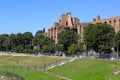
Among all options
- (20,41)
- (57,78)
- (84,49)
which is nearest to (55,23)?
(20,41)

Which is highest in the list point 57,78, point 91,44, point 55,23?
point 55,23

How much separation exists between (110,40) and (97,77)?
194 feet

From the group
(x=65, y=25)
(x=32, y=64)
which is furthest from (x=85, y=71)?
(x=65, y=25)

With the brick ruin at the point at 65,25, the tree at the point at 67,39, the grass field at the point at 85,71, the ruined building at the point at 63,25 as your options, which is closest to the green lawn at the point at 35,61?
the grass field at the point at 85,71

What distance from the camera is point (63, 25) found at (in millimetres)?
166000

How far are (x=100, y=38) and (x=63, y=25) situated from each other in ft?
209

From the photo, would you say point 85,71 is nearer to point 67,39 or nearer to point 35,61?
point 35,61

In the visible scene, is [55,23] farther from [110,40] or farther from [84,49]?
[110,40]

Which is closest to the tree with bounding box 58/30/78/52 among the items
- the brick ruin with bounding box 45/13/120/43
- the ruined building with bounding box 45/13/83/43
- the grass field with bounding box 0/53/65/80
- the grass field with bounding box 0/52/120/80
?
the brick ruin with bounding box 45/13/120/43

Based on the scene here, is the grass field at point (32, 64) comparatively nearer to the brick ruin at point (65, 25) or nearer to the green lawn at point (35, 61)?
the green lawn at point (35, 61)

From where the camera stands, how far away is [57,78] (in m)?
51.7

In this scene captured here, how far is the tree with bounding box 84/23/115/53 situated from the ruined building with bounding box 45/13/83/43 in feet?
158

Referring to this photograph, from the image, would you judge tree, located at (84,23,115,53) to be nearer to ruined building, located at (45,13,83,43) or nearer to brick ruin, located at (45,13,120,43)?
brick ruin, located at (45,13,120,43)

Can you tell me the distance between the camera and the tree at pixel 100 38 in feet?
331
